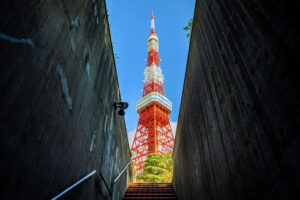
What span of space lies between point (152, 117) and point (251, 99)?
23.7 m

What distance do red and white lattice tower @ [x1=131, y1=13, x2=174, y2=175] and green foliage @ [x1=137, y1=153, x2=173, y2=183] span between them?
5.85m

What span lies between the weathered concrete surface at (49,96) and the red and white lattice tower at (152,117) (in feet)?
57.1

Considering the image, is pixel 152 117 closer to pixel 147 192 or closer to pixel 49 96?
pixel 147 192

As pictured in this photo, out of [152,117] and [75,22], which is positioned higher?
[152,117]

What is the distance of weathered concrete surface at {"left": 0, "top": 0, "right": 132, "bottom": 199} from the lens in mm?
966

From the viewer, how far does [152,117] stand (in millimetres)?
24750

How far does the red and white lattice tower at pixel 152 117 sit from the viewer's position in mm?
20906

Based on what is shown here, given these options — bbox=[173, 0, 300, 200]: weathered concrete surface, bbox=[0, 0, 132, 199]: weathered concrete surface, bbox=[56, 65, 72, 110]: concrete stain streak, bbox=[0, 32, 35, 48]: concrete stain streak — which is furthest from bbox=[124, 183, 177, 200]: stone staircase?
bbox=[0, 32, 35, 48]: concrete stain streak

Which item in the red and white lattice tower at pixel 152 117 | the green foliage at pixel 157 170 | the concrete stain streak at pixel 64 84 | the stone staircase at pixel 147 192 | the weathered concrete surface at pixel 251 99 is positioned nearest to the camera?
the weathered concrete surface at pixel 251 99

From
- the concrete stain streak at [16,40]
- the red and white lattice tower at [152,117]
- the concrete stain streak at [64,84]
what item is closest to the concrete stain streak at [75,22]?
the concrete stain streak at [64,84]

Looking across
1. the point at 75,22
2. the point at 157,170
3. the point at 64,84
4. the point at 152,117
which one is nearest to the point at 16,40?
the point at 64,84

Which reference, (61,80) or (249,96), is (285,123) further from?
(61,80)

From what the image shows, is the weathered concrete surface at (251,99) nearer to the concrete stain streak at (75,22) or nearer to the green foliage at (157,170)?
the concrete stain streak at (75,22)

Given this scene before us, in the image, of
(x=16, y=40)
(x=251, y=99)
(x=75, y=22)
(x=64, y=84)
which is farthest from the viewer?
(x=75, y=22)
